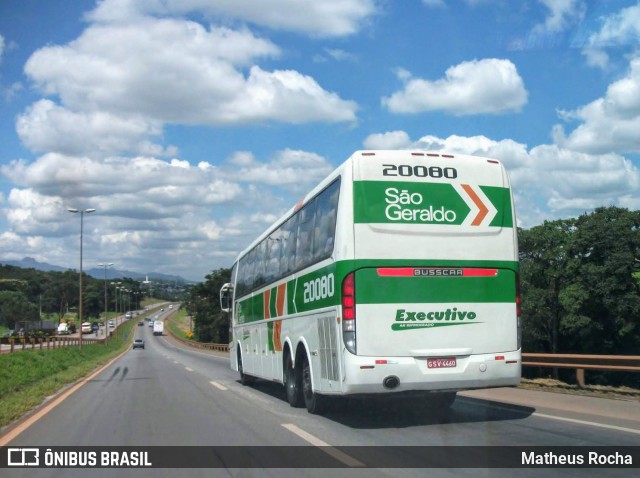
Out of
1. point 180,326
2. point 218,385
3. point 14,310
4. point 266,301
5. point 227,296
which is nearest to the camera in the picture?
point 266,301

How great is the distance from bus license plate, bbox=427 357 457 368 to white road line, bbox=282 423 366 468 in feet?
6.27

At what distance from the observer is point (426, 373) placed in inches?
381

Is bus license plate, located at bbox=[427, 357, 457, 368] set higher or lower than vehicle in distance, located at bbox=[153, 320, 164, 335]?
higher

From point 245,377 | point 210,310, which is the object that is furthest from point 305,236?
point 210,310

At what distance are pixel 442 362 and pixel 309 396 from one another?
10.1 ft

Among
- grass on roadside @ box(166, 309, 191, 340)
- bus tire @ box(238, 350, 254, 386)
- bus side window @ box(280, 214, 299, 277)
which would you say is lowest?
grass on roadside @ box(166, 309, 191, 340)

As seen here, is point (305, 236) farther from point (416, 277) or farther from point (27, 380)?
point (27, 380)

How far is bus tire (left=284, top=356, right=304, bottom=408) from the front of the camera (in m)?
12.8

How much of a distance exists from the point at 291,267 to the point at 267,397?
4.10 metres

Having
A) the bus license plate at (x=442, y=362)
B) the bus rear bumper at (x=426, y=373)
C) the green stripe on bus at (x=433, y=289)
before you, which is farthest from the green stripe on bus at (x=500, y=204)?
the bus license plate at (x=442, y=362)

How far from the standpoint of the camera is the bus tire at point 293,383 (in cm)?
1275

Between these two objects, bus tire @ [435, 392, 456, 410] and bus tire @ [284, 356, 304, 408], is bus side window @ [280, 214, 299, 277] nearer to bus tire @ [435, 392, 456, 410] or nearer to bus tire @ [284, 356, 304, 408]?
bus tire @ [284, 356, 304, 408]

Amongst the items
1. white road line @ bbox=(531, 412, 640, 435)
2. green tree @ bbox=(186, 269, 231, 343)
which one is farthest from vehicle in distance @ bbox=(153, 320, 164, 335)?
white road line @ bbox=(531, 412, 640, 435)

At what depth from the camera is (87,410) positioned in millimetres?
13680
